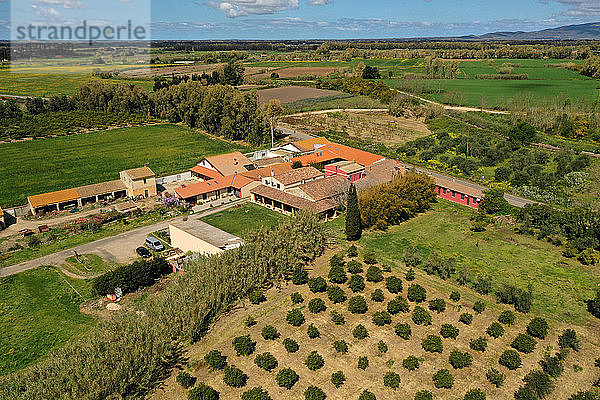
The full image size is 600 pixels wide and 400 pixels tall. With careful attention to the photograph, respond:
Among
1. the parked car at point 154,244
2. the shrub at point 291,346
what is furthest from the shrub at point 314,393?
the parked car at point 154,244

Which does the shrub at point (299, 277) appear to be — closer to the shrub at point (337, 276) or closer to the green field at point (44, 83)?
the shrub at point (337, 276)

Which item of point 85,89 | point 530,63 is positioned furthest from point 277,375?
point 530,63

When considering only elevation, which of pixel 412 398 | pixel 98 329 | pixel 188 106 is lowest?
pixel 412 398

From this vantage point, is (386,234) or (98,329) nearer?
(98,329)

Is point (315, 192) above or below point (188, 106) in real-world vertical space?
below

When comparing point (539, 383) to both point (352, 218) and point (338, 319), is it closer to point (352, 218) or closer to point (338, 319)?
point (338, 319)

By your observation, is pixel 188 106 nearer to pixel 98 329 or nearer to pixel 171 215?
pixel 171 215
